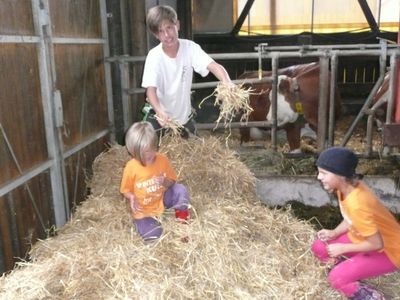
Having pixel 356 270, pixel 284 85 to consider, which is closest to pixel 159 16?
pixel 356 270

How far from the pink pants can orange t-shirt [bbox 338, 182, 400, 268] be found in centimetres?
6

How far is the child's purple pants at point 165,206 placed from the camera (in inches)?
121

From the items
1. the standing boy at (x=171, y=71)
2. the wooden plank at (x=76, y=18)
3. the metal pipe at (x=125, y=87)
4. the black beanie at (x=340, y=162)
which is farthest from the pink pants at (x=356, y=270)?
the metal pipe at (x=125, y=87)

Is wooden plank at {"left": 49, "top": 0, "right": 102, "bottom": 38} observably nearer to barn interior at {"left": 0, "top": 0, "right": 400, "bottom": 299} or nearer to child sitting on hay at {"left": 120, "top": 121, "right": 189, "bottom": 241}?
barn interior at {"left": 0, "top": 0, "right": 400, "bottom": 299}

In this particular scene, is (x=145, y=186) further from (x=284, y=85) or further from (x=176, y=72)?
(x=284, y=85)

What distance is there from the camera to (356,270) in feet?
9.23

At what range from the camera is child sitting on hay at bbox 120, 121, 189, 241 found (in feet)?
10.1

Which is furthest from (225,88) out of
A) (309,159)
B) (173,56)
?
(309,159)

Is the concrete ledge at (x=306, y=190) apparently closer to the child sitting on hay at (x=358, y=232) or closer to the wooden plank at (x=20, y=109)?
the child sitting on hay at (x=358, y=232)

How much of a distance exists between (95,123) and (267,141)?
3.43 metres

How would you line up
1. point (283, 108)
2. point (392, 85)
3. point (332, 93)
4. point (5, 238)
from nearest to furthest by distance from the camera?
point (5, 238)
point (392, 85)
point (332, 93)
point (283, 108)

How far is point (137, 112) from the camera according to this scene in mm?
5934

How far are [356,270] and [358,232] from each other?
24cm

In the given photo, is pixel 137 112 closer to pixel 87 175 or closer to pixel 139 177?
pixel 87 175
